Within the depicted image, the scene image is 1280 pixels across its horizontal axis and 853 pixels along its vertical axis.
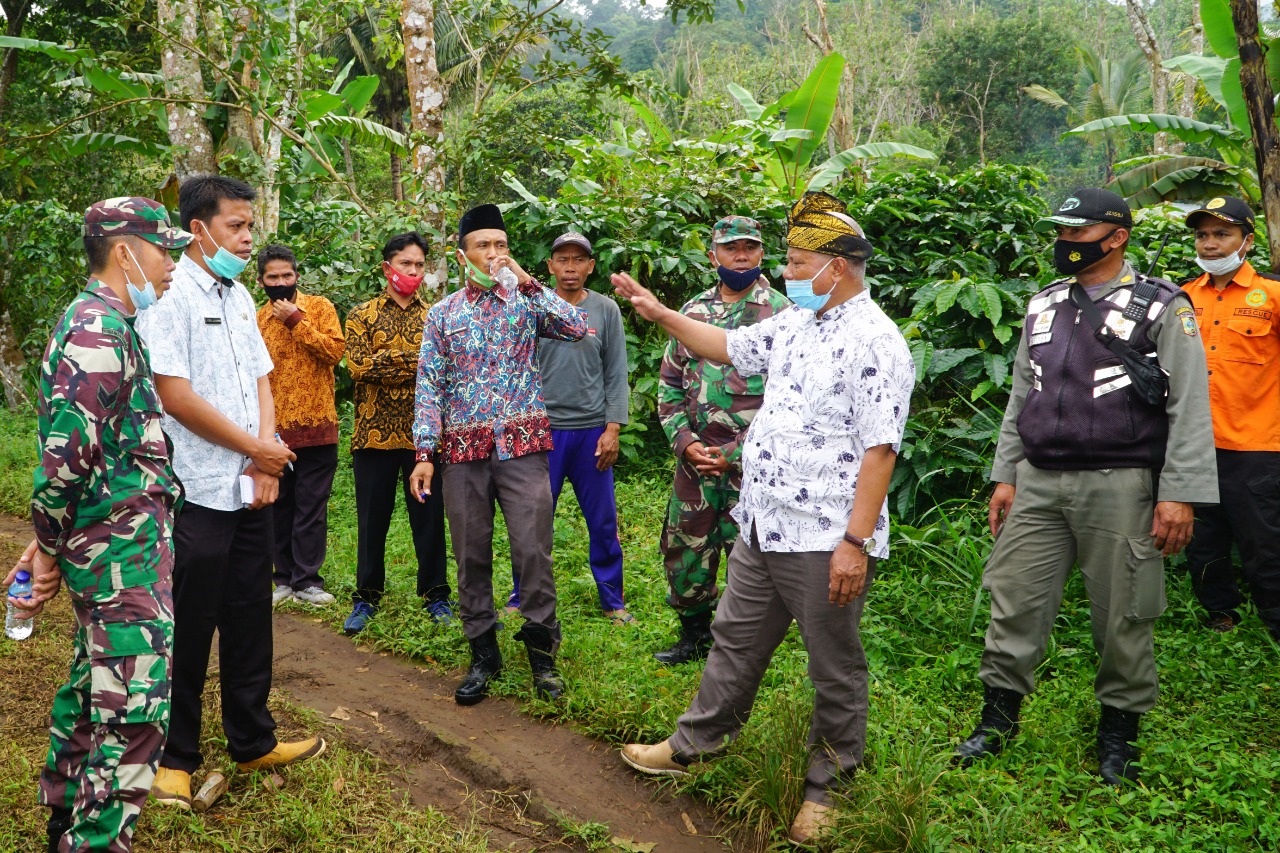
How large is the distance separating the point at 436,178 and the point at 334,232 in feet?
5.56

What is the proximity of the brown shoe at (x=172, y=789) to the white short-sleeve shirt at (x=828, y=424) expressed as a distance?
2.20 m

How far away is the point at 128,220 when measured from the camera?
2.82 metres

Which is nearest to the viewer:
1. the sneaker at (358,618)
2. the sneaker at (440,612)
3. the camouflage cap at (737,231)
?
the camouflage cap at (737,231)

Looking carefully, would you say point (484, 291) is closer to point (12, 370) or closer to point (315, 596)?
point (315, 596)

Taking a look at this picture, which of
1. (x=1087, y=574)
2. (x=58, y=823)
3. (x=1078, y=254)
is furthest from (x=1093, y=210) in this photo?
(x=58, y=823)

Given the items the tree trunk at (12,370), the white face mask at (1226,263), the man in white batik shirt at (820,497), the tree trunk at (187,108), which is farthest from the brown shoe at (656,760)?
the tree trunk at (12,370)

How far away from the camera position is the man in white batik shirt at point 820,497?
3.04 metres

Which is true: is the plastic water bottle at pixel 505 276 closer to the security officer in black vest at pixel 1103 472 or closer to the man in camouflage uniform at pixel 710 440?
the man in camouflage uniform at pixel 710 440

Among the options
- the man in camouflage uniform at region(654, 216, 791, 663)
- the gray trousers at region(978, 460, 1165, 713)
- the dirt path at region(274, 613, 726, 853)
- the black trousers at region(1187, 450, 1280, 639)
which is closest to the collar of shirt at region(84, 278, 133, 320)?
the dirt path at region(274, 613, 726, 853)

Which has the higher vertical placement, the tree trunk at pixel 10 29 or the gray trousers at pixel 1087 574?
the tree trunk at pixel 10 29

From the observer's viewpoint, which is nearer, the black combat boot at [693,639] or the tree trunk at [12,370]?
the black combat boot at [693,639]

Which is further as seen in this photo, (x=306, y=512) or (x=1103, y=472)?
(x=306, y=512)

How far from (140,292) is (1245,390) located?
190 inches

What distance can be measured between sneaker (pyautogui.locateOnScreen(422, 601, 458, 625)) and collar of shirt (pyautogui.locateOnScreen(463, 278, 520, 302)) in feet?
6.08
